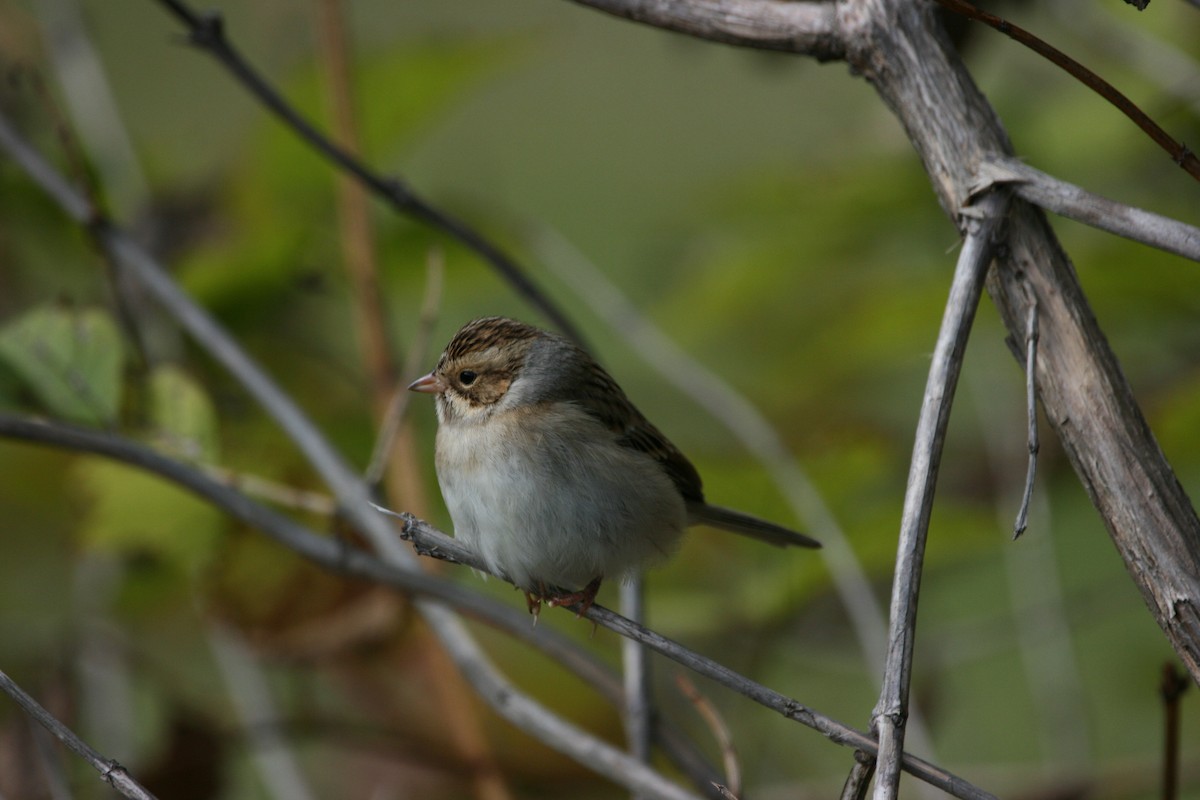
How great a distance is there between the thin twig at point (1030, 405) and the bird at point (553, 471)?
89cm

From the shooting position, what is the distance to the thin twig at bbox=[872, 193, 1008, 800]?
108 cm

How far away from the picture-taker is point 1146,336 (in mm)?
3178

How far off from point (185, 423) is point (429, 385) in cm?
45

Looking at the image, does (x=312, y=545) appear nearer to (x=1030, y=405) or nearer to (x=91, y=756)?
(x=91, y=756)

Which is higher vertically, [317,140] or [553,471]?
[317,140]

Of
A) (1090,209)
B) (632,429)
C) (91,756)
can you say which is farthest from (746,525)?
(91,756)

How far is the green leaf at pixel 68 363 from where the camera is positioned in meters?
2.07

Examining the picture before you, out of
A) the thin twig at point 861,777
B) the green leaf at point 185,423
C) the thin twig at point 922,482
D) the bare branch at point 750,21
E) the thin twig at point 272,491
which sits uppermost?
the bare branch at point 750,21

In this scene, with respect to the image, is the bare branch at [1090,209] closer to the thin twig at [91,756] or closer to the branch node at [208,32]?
the thin twig at [91,756]

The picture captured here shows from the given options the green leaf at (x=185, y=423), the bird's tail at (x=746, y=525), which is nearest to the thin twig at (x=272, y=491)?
the green leaf at (x=185, y=423)

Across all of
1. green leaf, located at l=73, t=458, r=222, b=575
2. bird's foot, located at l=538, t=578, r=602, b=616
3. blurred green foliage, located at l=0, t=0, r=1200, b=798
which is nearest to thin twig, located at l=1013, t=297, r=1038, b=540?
bird's foot, located at l=538, t=578, r=602, b=616

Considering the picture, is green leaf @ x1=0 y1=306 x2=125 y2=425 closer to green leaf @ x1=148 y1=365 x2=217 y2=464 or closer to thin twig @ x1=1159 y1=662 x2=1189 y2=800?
green leaf @ x1=148 y1=365 x2=217 y2=464

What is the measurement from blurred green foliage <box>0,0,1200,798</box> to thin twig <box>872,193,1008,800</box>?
1189 millimetres

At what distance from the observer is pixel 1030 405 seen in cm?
121
